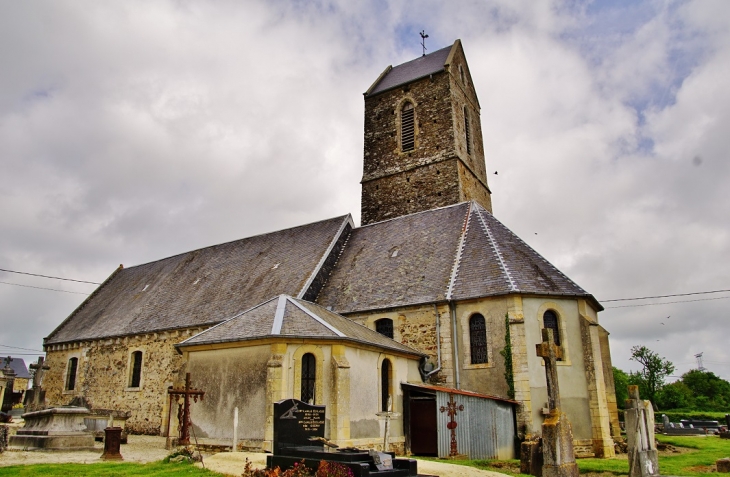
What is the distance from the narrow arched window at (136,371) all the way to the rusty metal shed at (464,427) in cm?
1373

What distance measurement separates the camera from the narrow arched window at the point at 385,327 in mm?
18906

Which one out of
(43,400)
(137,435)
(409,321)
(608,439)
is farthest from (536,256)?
(43,400)

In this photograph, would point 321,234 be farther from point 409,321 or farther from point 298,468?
point 298,468

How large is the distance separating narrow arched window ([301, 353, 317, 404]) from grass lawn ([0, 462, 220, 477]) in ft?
11.7

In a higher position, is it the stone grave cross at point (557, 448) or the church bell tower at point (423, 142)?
the church bell tower at point (423, 142)

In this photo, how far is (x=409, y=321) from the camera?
60.4ft

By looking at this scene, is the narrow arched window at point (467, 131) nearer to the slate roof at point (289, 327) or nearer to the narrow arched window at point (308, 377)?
the slate roof at point (289, 327)

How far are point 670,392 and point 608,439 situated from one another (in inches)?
1315

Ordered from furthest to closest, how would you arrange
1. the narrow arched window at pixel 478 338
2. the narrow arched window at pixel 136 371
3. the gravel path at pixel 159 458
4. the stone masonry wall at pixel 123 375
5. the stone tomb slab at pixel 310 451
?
the narrow arched window at pixel 136 371, the stone masonry wall at pixel 123 375, the narrow arched window at pixel 478 338, the gravel path at pixel 159 458, the stone tomb slab at pixel 310 451

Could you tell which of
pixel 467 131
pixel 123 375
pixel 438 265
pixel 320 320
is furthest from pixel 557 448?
pixel 467 131

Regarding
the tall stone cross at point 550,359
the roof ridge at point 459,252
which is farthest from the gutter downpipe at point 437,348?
the tall stone cross at point 550,359

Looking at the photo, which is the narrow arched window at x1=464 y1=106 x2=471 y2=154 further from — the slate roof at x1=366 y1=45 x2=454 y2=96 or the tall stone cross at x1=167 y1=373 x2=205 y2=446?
the tall stone cross at x1=167 y1=373 x2=205 y2=446

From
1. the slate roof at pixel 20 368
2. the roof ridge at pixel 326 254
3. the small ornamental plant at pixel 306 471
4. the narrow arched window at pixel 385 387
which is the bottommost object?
the small ornamental plant at pixel 306 471

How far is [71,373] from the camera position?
27953mm
